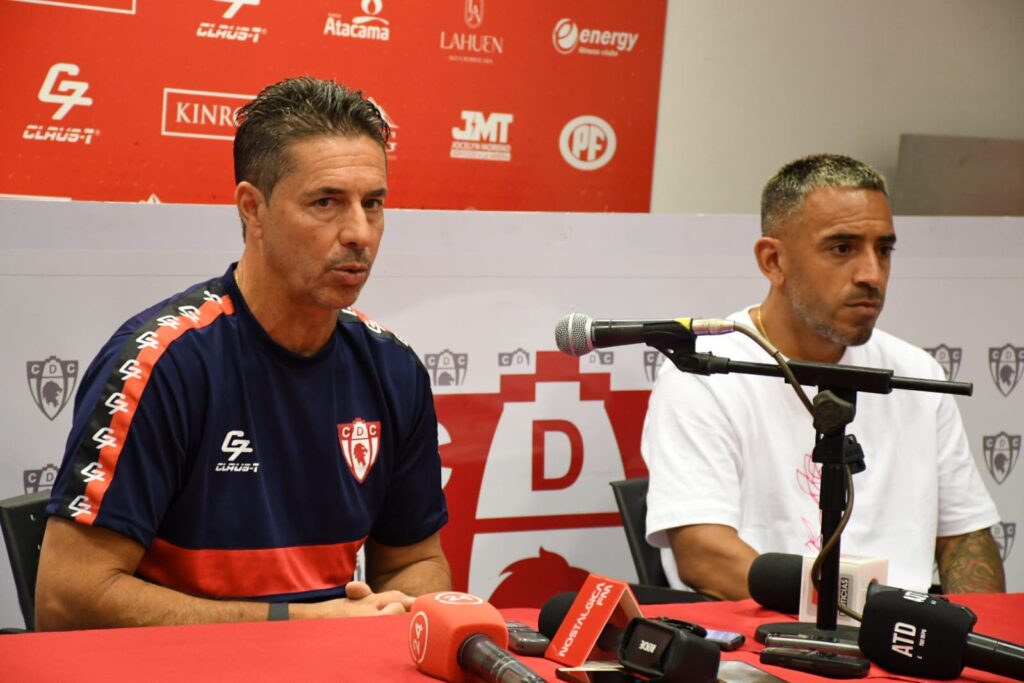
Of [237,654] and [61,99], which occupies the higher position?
[61,99]

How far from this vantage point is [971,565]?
2.88m

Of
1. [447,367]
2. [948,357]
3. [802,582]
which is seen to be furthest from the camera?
[948,357]

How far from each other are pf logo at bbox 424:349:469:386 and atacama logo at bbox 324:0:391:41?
1.25 metres

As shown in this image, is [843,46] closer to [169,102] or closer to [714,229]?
[714,229]

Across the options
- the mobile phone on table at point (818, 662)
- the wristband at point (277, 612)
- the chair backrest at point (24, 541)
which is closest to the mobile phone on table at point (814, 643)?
the mobile phone on table at point (818, 662)

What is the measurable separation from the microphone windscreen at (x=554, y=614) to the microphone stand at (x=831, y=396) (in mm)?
373

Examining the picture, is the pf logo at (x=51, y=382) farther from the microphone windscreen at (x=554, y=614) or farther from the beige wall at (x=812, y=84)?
the beige wall at (x=812, y=84)

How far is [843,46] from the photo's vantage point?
15.5 ft

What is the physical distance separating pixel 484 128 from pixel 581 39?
0.46 metres

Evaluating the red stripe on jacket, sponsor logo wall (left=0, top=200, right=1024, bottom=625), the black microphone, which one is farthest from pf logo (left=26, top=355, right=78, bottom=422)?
the black microphone

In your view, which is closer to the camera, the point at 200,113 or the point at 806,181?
the point at 806,181

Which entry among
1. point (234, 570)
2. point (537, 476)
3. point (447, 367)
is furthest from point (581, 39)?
point (234, 570)

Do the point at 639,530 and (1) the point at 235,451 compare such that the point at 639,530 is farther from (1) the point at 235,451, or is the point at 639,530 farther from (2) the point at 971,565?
(1) the point at 235,451

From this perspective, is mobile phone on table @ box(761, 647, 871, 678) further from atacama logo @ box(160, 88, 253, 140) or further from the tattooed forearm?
atacama logo @ box(160, 88, 253, 140)
